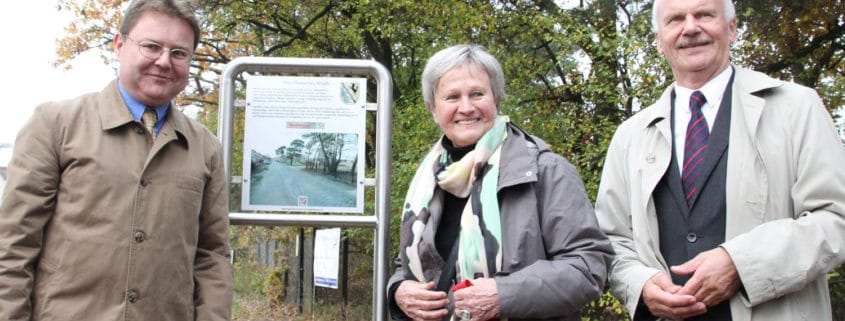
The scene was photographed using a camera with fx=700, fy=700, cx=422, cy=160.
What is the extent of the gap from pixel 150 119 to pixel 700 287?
6.36ft

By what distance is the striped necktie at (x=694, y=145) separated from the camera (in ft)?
7.70

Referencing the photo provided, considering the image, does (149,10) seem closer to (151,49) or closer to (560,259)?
(151,49)

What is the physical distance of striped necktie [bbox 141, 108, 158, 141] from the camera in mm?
2459

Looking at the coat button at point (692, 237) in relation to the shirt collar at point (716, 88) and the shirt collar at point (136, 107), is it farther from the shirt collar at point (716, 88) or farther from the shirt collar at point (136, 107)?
the shirt collar at point (136, 107)

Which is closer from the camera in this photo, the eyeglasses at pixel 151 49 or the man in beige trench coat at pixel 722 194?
the man in beige trench coat at pixel 722 194

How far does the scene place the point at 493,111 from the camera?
247cm

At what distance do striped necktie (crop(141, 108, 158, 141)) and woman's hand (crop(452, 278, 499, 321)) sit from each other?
121 centimetres

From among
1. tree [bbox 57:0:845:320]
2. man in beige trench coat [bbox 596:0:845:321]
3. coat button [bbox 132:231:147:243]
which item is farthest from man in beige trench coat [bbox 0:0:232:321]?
tree [bbox 57:0:845:320]

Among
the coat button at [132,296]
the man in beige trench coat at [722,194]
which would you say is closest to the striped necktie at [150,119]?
the coat button at [132,296]

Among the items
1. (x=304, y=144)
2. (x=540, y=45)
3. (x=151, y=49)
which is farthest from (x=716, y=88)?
(x=540, y=45)

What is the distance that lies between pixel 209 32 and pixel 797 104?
37.5 ft

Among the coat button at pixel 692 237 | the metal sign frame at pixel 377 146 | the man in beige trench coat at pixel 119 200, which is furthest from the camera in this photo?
the metal sign frame at pixel 377 146

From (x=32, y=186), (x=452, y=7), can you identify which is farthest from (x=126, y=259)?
(x=452, y=7)

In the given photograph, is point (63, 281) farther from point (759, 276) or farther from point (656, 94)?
point (656, 94)
